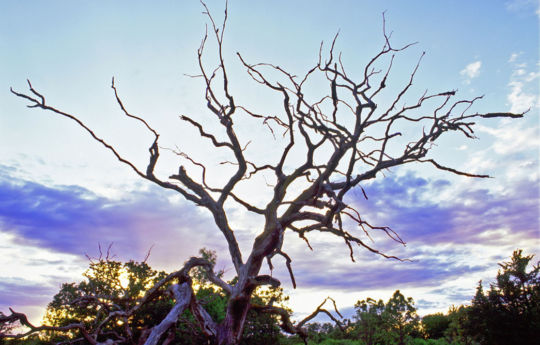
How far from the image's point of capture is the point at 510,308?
23062 mm

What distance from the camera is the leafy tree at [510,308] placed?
21.9 meters

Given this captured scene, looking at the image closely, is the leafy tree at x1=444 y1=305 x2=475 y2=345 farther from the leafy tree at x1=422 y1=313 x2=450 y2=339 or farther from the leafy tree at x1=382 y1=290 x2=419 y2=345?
the leafy tree at x1=422 y1=313 x2=450 y2=339

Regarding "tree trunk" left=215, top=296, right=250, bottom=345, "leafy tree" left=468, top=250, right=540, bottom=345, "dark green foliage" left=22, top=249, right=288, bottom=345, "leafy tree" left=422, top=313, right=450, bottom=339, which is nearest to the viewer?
"tree trunk" left=215, top=296, right=250, bottom=345

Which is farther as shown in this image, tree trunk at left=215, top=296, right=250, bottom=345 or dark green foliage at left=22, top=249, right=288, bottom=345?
dark green foliage at left=22, top=249, right=288, bottom=345

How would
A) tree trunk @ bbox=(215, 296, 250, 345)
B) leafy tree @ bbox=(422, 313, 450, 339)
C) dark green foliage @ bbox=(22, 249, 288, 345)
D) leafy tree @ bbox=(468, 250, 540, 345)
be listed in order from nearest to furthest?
tree trunk @ bbox=(215, 296, 250, 345) → dark green foliage @ bbox=(22, 249, 288, 345) → leafy tree @ bbox=(468, 250, 540, 345) → leafy tree @ bbox=(422, 313, 450, 339)

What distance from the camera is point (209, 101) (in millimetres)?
8594

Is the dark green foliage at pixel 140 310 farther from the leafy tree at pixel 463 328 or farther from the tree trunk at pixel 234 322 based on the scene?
the leafy tree at pixel 463 328

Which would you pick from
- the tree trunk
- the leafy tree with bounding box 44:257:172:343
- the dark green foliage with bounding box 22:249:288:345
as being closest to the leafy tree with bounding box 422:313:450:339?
the dark green foliage with bounding box 22:249:288:345

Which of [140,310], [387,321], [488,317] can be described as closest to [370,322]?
[387,321]

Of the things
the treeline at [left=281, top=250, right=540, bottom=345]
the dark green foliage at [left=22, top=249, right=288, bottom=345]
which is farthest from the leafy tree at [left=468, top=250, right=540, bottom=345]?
the dark green foliage at [left=22, top=249, right=288, bottom=345]

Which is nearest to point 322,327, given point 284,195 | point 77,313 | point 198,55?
point 77,313

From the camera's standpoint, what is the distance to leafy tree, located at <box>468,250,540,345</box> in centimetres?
2191

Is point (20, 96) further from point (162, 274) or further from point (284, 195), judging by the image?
point (162, 274)

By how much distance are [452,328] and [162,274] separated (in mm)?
24033
